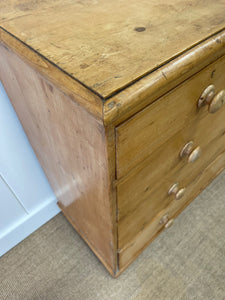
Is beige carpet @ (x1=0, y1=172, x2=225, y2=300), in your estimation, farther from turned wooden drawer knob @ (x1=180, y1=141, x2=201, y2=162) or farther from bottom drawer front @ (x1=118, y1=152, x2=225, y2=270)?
turned wooden drawer knob @ (x1=180, y1=141, x2=201, y2=162)

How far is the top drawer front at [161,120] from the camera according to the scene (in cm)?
38

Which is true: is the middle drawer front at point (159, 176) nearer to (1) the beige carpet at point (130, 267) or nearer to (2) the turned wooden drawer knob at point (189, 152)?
(2) the turned wooden drawer knob at point (189, 152)

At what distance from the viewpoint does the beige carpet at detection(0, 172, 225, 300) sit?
0.90 meters

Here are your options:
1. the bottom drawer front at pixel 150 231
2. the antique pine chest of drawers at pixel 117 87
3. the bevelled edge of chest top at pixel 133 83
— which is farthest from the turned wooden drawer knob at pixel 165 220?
the bevelled edge of chest top at pixel 133 83

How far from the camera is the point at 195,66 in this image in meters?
0.39

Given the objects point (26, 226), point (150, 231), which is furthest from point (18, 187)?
point (150, 231)

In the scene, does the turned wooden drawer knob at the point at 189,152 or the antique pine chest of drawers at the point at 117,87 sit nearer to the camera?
the antique pine chest of drawers at the point at 117,87

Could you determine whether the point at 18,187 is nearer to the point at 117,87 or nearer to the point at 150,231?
the point at 150,231

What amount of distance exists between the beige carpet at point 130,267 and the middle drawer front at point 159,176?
0.31m

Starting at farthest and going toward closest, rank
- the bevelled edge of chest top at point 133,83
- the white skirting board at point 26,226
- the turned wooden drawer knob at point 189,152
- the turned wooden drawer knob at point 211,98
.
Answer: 1. the white skirting board at point 26,226
2. the turned wooden drawer knob at point 189,152
3. the turned wooden drawer knob at point 211,98
4. the bevelled edge of chest top at point 133,83

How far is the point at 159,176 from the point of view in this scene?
0.60 metres

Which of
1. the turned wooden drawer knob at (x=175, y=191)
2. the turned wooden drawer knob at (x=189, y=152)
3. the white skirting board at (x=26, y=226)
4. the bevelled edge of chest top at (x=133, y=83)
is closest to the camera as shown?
the bevelled edge of chest top at (x=133, y=83)

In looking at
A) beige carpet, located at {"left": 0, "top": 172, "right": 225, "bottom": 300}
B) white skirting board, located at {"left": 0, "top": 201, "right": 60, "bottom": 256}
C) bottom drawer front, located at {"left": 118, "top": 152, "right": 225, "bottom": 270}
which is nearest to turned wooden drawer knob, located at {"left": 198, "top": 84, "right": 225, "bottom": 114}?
bottom drawer front, located at {"left": 118, "top": 152, "right": 225, "bottom": 270}

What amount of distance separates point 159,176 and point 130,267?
0.56 meters
